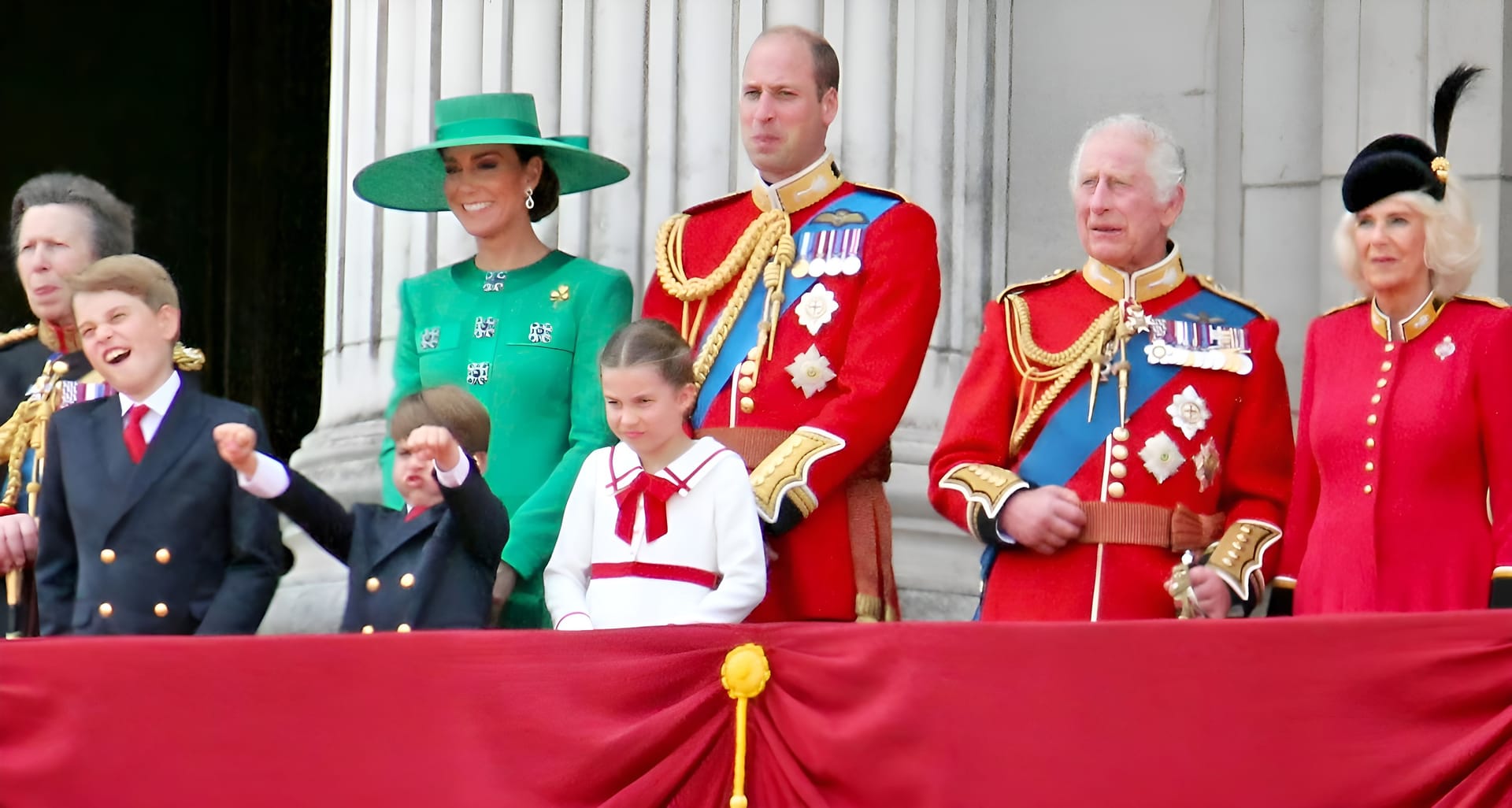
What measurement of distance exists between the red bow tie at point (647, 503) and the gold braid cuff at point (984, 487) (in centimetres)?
57

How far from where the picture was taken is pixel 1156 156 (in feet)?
17.4

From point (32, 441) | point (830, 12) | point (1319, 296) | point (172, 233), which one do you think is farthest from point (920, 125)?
point (172, 233)

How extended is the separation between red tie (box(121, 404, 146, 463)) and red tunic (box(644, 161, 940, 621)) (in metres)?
1.06

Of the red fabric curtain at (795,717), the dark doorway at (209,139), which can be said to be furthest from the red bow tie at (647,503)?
the dark doorway at (209,139)

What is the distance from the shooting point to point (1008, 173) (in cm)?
699

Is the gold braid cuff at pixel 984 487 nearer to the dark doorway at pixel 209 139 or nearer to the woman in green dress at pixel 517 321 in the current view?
the woman in green dress at pixel 517 321

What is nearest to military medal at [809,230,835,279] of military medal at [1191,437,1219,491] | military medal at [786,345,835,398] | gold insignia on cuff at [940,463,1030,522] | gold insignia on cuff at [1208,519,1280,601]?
military medal at [786,345,835,398]

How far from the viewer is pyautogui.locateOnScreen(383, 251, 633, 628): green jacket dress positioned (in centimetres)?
528

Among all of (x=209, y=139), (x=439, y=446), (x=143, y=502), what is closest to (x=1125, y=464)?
(x=439, y=446)

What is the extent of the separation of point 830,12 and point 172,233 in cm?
279

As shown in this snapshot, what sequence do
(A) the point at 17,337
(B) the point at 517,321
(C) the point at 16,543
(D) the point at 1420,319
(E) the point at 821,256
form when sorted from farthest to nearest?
1. (A) the point at 17,337
2. (B) the point at 517,321
3. (E) the point at 821,256
4. (C) the point at 16,543
5. (D) the point at 1420,319

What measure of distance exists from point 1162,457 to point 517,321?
129 centimetres

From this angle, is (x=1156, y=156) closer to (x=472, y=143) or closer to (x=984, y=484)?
(x=984, y=484)

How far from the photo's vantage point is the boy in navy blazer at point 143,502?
16.7 ft
